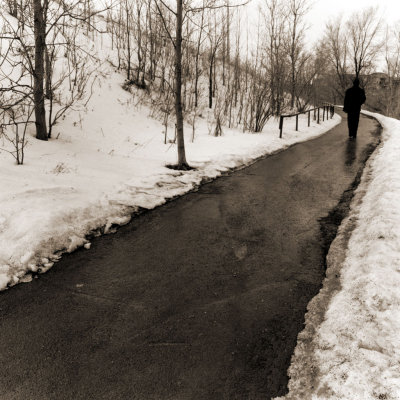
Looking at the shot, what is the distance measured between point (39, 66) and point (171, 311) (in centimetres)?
658

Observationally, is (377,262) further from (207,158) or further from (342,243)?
(207,158)

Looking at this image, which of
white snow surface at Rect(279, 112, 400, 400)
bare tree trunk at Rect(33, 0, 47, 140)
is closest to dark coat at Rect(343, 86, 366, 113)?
white snow surface at Rect(279, 112, 400, 400)

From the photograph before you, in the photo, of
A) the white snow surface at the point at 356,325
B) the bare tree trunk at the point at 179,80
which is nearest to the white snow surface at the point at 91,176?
the bare tree trunk at the point at 179,80

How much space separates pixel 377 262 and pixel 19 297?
353cm

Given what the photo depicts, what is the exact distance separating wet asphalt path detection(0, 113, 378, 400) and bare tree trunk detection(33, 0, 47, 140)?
4116 mm

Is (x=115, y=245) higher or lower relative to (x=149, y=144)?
lower

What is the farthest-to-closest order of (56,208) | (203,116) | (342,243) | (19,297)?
(203,116) < (56,208) < (342,243) < (19,297)

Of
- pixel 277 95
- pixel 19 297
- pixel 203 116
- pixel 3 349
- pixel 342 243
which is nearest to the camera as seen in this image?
pixel 3 349

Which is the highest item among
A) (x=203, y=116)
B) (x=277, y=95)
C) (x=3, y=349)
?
(x=277, y=95)

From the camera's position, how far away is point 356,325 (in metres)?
2.59

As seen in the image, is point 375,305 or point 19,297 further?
point 19,297

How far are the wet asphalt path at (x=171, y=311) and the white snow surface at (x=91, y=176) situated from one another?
378mm

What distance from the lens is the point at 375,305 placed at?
274 centimetres

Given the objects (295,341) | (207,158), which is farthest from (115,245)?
(207,158)
